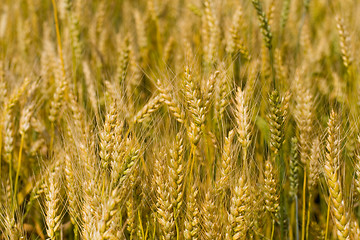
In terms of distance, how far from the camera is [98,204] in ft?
4.23

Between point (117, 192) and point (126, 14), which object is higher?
point (126, 14)

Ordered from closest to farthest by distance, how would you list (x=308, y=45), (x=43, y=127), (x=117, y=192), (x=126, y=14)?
1. (x=117, y=192)
2. (x=43, y=127)
3. (x=308, y=45)
4. (x=126, y=14)

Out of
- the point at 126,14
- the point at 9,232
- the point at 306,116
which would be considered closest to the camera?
the point at 9,232

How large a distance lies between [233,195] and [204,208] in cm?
12

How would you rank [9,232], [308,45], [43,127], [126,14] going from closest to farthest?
[9,232] → [43,127] → [308,45] → [126,14]

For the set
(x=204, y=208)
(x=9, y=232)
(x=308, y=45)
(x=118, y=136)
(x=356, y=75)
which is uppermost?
(x=308, y=45)

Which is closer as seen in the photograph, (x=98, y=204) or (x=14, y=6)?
(x=98, y=204)

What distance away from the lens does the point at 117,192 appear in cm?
128

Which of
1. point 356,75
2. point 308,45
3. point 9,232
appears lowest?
point 9,232

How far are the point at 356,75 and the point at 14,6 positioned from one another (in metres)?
2.75

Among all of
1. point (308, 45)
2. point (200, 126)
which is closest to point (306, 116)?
point (200, 126)

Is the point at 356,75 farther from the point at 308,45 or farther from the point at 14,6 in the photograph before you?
the point at 14,6

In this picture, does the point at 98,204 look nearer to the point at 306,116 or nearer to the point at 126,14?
the point at 306,116

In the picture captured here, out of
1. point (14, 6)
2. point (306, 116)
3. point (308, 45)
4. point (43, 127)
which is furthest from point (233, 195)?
point (14, 6)
